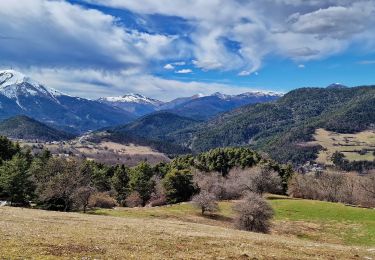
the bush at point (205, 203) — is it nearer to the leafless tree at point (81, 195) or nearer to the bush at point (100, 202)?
the leafless tree at point (81, 195)

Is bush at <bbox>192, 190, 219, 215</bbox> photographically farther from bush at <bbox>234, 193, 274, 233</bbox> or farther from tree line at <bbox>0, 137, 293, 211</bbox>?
tree line at <bbox>0, 137, 293, 211</bbox>

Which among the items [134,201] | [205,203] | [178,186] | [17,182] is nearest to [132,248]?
[205,203]

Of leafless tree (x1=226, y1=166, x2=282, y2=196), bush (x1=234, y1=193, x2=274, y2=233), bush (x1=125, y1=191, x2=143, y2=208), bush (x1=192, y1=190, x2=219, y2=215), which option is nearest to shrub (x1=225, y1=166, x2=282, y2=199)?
leafless tree (x1=226, y1=166, x2=282, y2=196)

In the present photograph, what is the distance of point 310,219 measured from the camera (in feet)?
287

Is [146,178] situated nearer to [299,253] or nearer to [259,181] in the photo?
[259,181]

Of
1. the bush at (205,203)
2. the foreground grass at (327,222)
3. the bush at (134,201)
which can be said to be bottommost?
the bush at (134,201)

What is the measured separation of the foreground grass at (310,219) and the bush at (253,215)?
5.96 meters

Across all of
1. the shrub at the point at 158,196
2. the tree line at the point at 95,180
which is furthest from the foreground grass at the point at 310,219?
the shrub at the point at 158,196

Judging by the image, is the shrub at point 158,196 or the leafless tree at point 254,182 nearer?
the shrub at point 158,196

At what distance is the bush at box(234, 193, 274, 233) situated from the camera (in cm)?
6625

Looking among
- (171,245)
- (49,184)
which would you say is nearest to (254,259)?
(171,245)

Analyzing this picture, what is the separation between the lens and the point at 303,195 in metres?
144

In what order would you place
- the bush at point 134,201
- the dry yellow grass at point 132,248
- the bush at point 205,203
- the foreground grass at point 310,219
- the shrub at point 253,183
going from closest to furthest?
the dry yellow grass at point 132,248, the foreground grass at point 310,219, the bush at point 205,203, the bush at point 134,201, the shrub at point 253,183

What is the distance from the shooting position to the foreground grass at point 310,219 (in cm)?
7187
